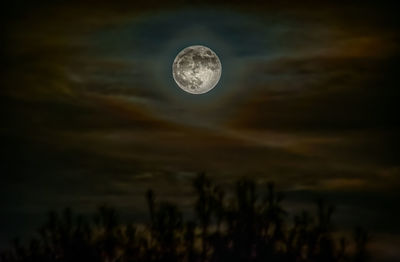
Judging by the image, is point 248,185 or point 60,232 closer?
point 248,185

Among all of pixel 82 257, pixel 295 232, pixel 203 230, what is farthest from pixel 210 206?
pixel 82 257

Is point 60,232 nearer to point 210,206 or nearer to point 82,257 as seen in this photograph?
point 82,257

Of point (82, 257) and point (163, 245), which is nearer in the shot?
point (163, 245)

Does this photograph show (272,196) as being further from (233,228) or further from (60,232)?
(60,232)

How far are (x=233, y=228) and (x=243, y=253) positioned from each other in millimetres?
1372

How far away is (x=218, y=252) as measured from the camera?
3725 cm

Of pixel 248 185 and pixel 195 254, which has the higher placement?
pixel 248 185

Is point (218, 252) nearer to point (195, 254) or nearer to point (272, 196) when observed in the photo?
point (195, 254)

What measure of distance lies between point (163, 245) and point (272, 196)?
6119 mm

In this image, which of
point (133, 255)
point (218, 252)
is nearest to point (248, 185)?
point (218, 252)

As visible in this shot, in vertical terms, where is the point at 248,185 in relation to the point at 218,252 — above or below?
above

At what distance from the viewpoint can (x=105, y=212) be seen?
38.1m

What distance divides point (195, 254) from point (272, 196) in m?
4.90

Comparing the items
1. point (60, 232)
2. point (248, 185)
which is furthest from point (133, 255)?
point (248, 185)
